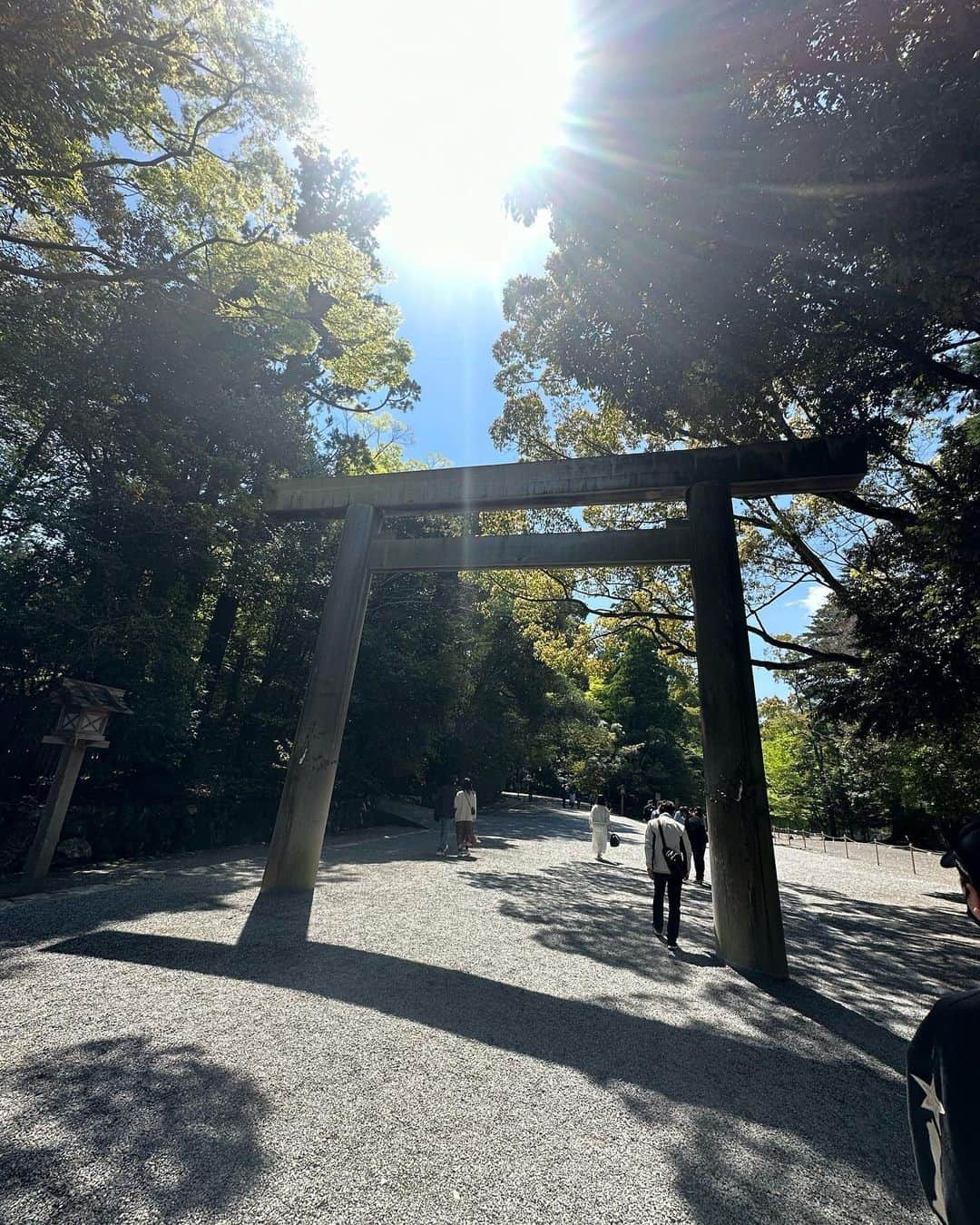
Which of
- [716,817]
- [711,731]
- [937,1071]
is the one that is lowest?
[937,1071]

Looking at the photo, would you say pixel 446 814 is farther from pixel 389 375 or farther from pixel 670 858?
pixel 389 375

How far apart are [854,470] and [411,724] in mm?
11820

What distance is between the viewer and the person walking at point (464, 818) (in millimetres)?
10320

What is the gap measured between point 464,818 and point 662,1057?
764cm

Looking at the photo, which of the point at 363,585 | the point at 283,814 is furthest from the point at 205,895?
the point at 363,585

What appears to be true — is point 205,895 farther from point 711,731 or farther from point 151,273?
point 151,273

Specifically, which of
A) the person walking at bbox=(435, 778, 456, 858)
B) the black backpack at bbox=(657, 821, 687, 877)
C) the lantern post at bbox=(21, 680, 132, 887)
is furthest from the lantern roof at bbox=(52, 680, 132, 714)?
the black backpack at bbox=(657, 821, 687, 877)

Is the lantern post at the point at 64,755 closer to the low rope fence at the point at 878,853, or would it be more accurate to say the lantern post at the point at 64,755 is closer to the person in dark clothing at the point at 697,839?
the person in dark clothing at the point at 697,839

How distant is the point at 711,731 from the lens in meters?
5.00

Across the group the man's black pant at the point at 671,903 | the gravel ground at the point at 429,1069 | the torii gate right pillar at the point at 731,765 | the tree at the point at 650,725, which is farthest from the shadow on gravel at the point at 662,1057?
the tree at the point at 650,725

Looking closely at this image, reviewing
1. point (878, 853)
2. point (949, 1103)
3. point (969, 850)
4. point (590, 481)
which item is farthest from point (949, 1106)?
point (878, 853)

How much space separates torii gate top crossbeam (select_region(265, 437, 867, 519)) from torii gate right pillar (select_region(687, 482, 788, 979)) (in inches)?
17.2

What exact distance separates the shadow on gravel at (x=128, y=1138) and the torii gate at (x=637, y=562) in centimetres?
338

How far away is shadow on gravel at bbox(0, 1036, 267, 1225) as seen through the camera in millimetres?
1792
